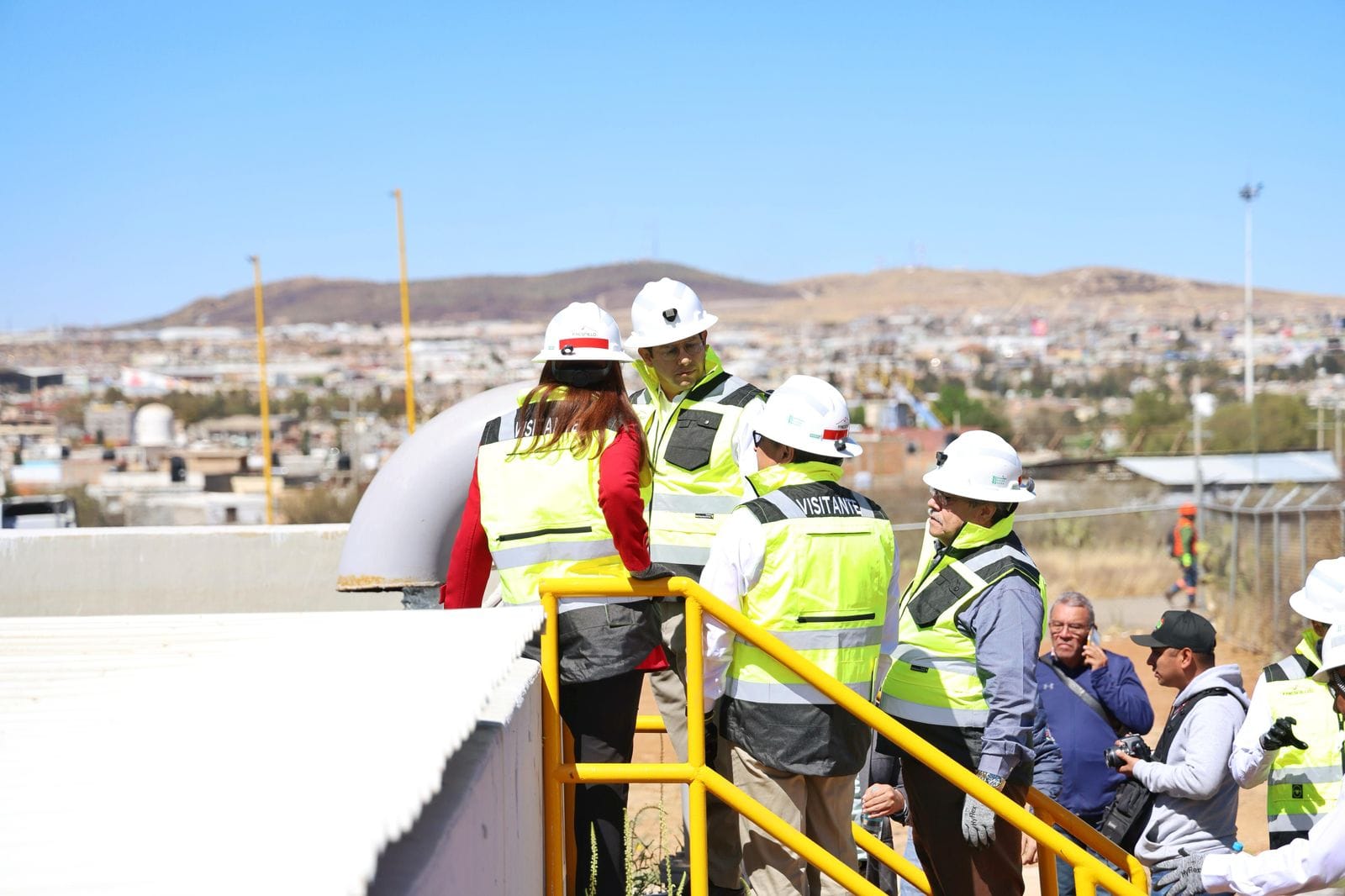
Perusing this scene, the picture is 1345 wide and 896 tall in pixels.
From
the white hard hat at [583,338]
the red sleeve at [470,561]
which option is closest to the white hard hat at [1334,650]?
the white hard hat at [583,338]

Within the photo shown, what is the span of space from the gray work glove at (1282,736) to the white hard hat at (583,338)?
2.26 m

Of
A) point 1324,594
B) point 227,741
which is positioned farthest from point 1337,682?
point 227,741

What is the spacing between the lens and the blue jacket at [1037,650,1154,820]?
4996mm

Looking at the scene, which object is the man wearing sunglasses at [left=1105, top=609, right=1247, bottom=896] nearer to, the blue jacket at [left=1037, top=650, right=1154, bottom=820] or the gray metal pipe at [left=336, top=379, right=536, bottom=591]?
the blue jacket at [left=1037, top=650, right=1154, bottom=820]

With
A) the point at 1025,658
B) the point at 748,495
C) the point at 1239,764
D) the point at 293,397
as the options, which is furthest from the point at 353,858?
the point at 293,397

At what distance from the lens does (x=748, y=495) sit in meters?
4.64

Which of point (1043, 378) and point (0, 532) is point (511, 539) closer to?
point (0, 532)

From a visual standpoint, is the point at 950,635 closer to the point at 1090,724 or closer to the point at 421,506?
the point at 1090,724

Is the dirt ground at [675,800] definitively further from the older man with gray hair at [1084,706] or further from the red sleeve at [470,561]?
the older man with gray hair at [1084,706]

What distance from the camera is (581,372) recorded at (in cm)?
433

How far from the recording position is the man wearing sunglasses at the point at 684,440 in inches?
187

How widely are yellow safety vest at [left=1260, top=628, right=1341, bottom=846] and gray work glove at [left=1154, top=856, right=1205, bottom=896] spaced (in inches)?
10.7

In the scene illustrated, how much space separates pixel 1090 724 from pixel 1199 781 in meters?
0.63

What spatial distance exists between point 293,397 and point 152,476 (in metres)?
33.8
